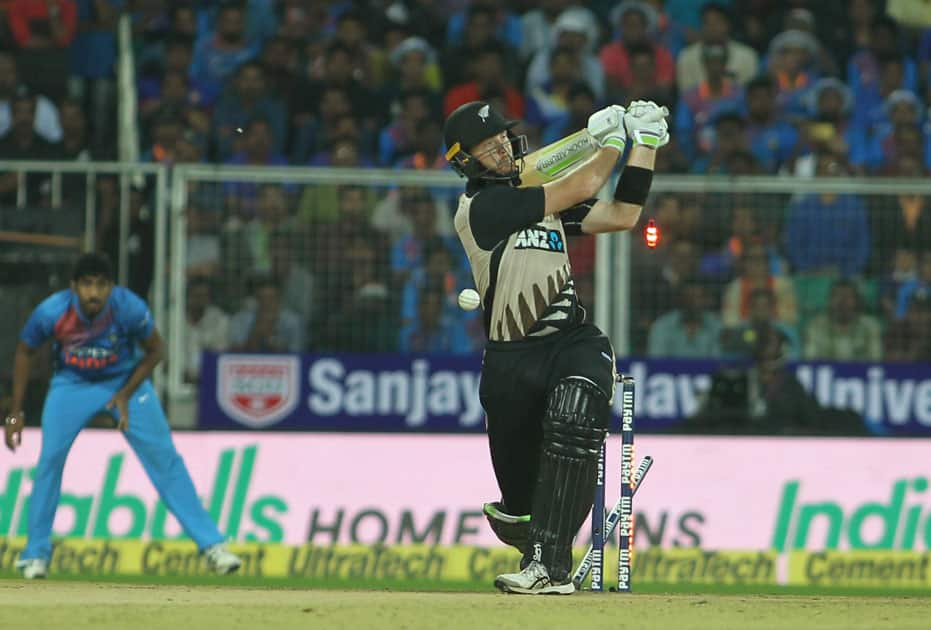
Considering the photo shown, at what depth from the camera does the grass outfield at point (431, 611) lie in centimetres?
721

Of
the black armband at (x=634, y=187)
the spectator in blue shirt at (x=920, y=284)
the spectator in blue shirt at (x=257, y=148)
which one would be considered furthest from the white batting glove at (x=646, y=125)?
the spectator in blue shirt at (x=257, y=148)

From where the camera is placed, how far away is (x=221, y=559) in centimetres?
1150

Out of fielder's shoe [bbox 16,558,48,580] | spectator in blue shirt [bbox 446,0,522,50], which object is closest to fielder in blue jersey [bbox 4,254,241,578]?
fielder's shoe [bbox 16,558,48,580]

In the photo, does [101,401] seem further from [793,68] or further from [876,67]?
[876,67]

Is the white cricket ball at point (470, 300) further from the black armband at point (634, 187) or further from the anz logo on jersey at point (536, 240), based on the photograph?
the black armband at point (634, 187)

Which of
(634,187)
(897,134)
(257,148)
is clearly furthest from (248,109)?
(634,187)

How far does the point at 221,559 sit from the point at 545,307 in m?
4.08

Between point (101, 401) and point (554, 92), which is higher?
point (554, 92)

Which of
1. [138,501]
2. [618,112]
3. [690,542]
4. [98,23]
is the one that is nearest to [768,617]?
[618,112]

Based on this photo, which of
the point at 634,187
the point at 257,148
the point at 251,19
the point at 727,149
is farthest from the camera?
the point at 251,19

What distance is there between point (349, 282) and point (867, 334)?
372 cm

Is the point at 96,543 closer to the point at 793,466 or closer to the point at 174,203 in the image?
the point at 174,203

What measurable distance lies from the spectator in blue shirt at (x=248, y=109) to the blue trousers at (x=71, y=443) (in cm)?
387

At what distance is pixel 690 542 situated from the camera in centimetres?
1256
